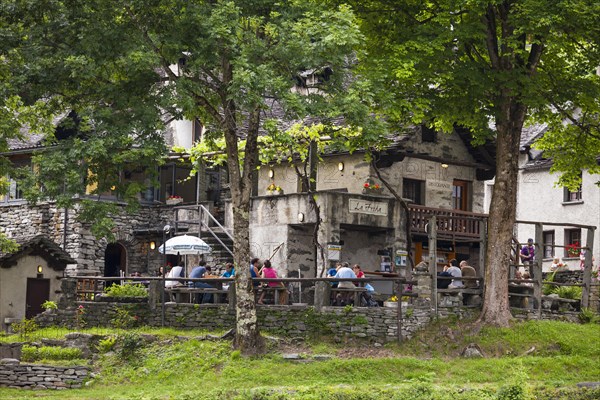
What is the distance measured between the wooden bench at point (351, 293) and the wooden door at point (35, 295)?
1465cm

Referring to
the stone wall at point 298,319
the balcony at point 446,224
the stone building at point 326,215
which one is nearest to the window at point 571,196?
the stone building at point 326,215

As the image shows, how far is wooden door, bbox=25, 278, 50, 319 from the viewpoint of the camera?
47875mm

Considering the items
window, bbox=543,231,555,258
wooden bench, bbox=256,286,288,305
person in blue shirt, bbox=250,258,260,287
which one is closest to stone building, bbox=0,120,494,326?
person in blue shirt, bbox=250,258,260,287

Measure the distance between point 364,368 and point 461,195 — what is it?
19742 mm

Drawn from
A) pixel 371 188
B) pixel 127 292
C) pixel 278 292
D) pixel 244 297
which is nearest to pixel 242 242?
pixel 244 297

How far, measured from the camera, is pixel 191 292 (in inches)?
1538

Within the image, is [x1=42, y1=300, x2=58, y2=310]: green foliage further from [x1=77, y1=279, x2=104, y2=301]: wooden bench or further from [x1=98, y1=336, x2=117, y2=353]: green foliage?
[x1=98, y1=336, x2=117, y2=353]: green foliage

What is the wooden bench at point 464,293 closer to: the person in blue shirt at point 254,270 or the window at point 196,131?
the person in blue shirt at point 254,270

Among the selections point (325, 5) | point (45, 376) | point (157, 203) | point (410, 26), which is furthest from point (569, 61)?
point (157, 203)

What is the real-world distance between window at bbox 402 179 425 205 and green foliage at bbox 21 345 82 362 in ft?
54.6

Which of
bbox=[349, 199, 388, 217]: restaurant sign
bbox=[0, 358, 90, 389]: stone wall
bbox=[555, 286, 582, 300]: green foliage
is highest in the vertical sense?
bbox=[349, 199, 388, 217]: restaurant sign

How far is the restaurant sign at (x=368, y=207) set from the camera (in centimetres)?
4719

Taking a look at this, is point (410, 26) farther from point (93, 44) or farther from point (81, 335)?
point (81, 335)

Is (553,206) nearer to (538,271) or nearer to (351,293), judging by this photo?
(538,271)
